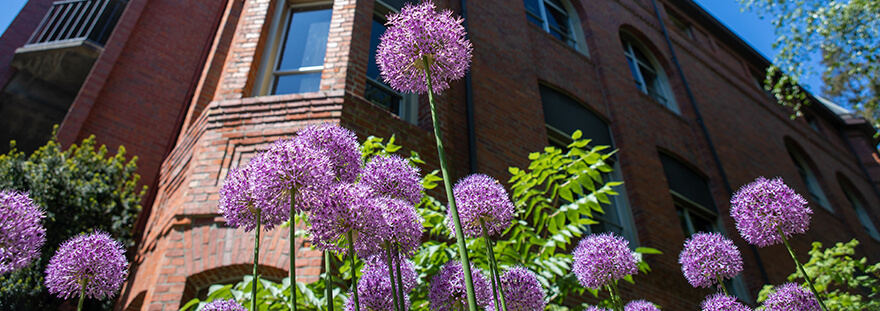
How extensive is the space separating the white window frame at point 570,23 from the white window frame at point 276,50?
17.1 ft

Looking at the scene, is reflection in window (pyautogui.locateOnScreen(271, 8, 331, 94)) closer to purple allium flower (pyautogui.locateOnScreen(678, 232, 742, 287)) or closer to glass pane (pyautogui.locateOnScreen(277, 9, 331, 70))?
glass pane (pyautogui.locateOnScreen(277, 9, 331, 70))

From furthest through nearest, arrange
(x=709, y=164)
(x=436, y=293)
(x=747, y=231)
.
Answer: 1. (x=709, y=164)
2. (x=747, y=231)
3. (x=436, y=293)

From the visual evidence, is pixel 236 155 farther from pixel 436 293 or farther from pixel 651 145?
pixel 651 145

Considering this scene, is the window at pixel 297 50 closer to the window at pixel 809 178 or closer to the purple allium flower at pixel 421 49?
the purple allium flower at pixel 421 49

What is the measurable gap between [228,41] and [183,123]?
4.73ft

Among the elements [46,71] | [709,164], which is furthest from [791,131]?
[46,71]

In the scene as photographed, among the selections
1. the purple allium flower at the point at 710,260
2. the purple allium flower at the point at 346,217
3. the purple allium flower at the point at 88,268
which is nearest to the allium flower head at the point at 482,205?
the purple allium flower at the point at 346,217

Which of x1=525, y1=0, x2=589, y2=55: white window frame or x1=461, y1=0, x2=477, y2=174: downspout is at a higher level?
x1=525, y1=0, x2=589, y2=55: white window frame

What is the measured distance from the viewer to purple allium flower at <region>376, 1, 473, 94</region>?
1.58 m

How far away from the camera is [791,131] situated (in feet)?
58.5

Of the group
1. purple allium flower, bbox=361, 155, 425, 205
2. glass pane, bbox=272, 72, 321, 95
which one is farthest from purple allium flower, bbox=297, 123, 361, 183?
glass pane, bbox=272, 72, 321, 95

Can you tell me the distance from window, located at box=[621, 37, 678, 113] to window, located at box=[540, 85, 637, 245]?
3.81 meters

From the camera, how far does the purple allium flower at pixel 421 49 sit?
158 centimetres

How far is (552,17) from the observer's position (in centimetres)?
1224
